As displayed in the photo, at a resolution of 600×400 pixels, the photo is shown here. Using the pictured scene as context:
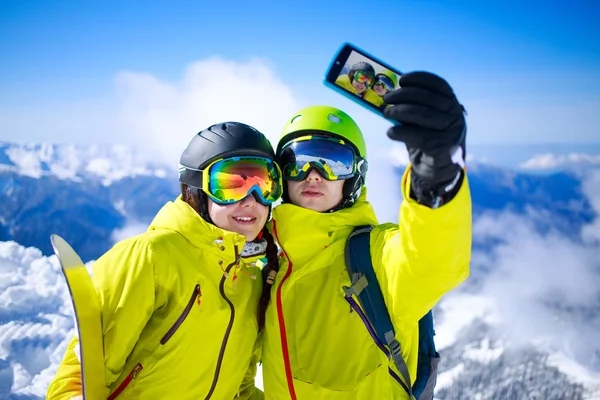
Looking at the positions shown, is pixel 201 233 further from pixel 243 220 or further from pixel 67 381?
pixel 67 381

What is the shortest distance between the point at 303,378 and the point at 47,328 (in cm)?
7918

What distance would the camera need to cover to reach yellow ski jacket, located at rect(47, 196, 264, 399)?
254 centimetres

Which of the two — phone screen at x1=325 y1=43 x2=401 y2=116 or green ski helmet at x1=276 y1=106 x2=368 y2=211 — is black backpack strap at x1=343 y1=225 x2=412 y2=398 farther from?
phone screen at x1=325 y1=43 x2=401 y2=116

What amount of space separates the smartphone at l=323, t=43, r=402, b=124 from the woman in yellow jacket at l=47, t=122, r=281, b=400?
41.1 inches

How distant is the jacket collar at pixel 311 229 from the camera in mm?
3139

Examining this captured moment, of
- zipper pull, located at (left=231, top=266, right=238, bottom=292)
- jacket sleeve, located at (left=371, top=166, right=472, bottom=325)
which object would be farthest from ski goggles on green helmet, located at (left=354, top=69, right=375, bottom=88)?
zipper pull, located at (left=231, top=266, right=238, bottom=292)

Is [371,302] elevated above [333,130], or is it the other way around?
[333,130]

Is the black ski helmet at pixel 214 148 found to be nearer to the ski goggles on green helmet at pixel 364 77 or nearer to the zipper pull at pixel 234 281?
the zipper pull at pixel 234 281

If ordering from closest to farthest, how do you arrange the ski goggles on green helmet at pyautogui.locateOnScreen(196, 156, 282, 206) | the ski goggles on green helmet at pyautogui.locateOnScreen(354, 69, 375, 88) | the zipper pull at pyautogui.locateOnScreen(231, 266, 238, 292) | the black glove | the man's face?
the black glove < the ski goggles on green helmet at pyautogui.locateOnScreen(354, 69, 375, 88) < the zipper pull at pyautogui.locateOnScreen(231, 266, 238, 292) < the ski goggles on green helmet at pyautogui.locateOnScreen(196, 156, 282, 206) < the man's face

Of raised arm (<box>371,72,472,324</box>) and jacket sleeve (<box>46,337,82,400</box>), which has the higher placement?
raised arm (<box>371,72,472,324</box>)

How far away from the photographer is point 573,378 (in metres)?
103

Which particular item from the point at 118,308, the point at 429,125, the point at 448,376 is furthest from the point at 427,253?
the point at 448,376

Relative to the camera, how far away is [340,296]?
114 inches

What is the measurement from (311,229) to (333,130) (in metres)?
1.14
